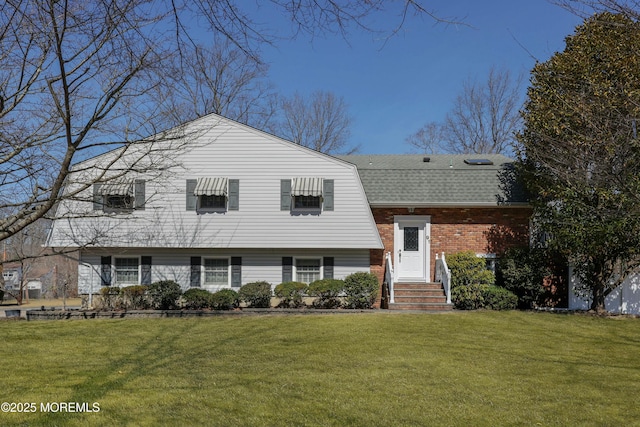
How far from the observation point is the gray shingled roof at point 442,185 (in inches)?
616

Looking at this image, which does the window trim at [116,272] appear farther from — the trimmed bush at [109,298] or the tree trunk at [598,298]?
the tree trunk at [598,298]

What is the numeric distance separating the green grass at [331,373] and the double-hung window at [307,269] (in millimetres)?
3668

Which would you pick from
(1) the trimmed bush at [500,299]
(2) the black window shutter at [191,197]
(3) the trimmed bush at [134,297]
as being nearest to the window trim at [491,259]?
(1) the trimmed bush at [500,299]

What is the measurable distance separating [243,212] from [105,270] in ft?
16.2

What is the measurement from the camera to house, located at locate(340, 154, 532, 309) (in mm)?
15750

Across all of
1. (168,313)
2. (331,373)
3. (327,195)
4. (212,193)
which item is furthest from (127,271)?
(331,373)

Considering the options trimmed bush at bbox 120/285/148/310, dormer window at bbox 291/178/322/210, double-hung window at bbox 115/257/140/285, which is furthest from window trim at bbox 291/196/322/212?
double-hung window at bbox 115/257/140/285

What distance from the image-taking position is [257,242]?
15055 mm

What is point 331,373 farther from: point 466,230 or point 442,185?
point 442,185

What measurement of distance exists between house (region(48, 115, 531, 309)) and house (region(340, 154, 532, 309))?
3 centimetres

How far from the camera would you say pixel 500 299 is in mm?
14289

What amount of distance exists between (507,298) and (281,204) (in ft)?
24.6

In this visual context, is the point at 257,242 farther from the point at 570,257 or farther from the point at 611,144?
the point at 611,144

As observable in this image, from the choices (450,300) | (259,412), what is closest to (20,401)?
(259,412)
